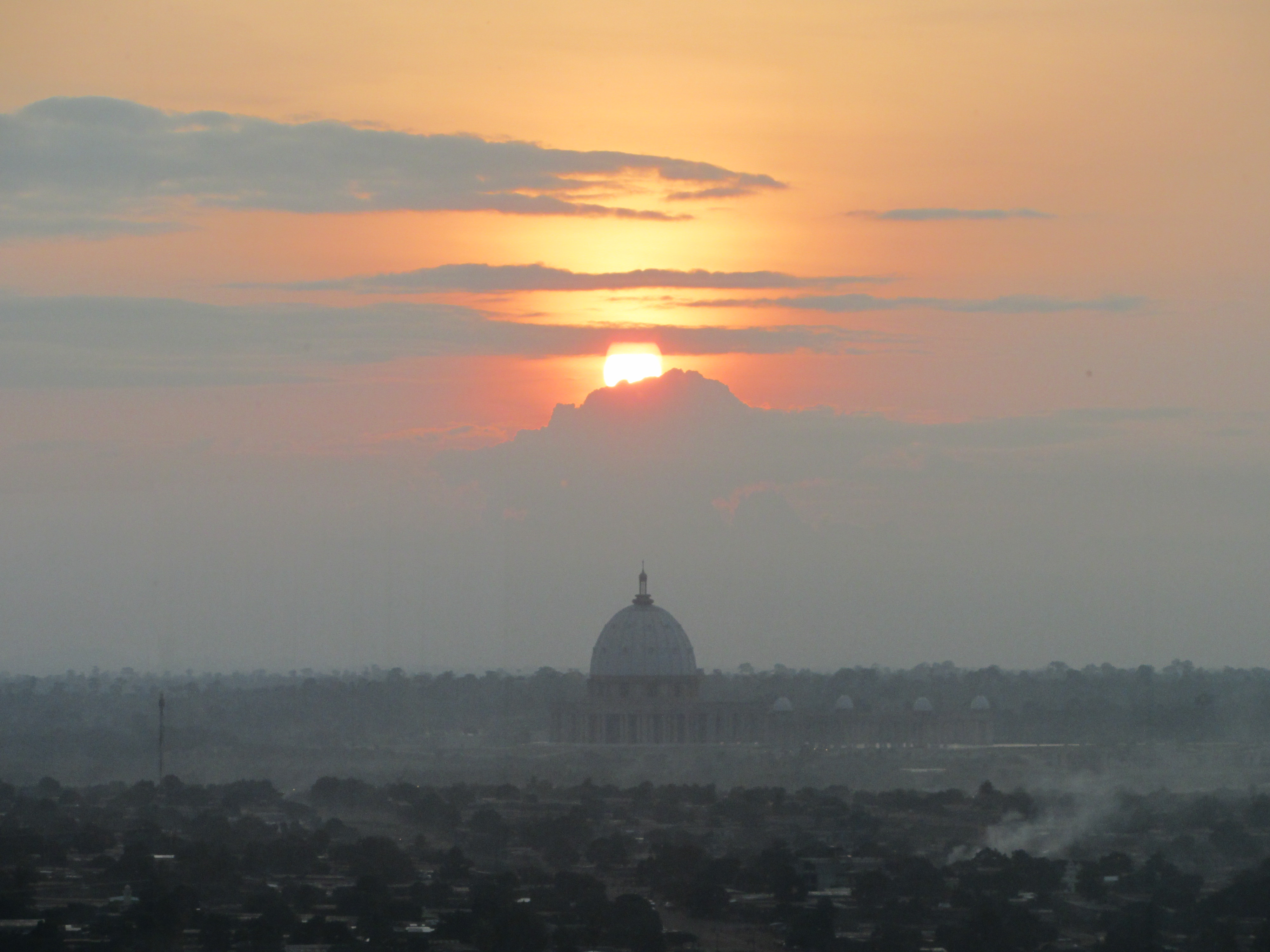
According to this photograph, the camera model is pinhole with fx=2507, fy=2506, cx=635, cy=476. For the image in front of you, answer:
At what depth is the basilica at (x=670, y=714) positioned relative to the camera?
185 meters

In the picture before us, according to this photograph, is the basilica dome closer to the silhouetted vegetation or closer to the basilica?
the basilica

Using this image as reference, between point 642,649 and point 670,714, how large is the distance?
5473 mm

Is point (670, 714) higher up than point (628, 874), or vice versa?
point (670, 714)

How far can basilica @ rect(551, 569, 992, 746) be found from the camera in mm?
185375

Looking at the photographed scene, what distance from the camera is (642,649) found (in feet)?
614

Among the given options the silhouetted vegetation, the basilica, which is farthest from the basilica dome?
the silhouetted vegetation

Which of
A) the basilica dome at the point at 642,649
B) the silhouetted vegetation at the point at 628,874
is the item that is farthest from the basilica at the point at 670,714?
the silhouetted vegetation at the point at 628,874

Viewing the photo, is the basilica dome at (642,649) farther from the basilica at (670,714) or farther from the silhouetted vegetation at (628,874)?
the silhouetted vegetation at (628,874)

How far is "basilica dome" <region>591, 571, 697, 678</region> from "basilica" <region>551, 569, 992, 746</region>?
0.17 ft

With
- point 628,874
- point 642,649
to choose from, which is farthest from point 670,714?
point 628,874

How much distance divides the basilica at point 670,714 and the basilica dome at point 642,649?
53 mm

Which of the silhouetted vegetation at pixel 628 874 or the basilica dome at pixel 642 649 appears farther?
the basilica dome at pixel 642 649

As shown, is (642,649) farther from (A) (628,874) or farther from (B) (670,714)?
(A) (628,874)

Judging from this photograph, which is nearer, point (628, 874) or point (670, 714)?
point (628, 874)
